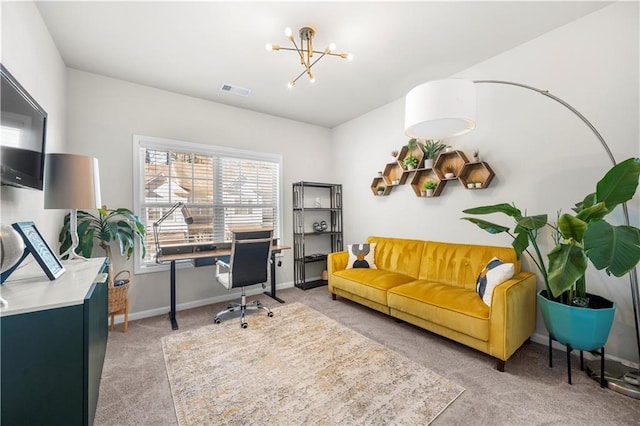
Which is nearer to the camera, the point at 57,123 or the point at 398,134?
the point at 57,123

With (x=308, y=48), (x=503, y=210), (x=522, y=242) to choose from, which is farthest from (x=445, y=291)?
(x=308, y=48)

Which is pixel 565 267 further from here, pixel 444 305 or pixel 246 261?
pixel 246 261

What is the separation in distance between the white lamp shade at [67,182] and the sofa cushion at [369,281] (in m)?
2.64

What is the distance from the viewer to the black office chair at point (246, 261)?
2.81 metres

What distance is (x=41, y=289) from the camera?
1196mm

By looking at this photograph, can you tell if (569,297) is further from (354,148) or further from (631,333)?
(354,148)

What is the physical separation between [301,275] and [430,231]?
84.5 inches

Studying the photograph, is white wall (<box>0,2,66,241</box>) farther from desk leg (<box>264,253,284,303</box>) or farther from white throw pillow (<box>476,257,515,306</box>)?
white throw pillow (<box>476,257,515,306</box>)

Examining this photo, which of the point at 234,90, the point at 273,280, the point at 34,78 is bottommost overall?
the point at 273,280

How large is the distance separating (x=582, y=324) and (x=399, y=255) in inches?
71.2

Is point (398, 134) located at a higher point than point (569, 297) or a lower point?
higher

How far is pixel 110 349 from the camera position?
2.43 metres

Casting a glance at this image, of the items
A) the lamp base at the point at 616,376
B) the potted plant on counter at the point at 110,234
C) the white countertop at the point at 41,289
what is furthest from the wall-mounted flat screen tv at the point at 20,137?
the lamp base at the point at 616,376

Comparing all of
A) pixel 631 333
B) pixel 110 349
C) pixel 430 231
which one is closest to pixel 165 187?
pixel 110 349
